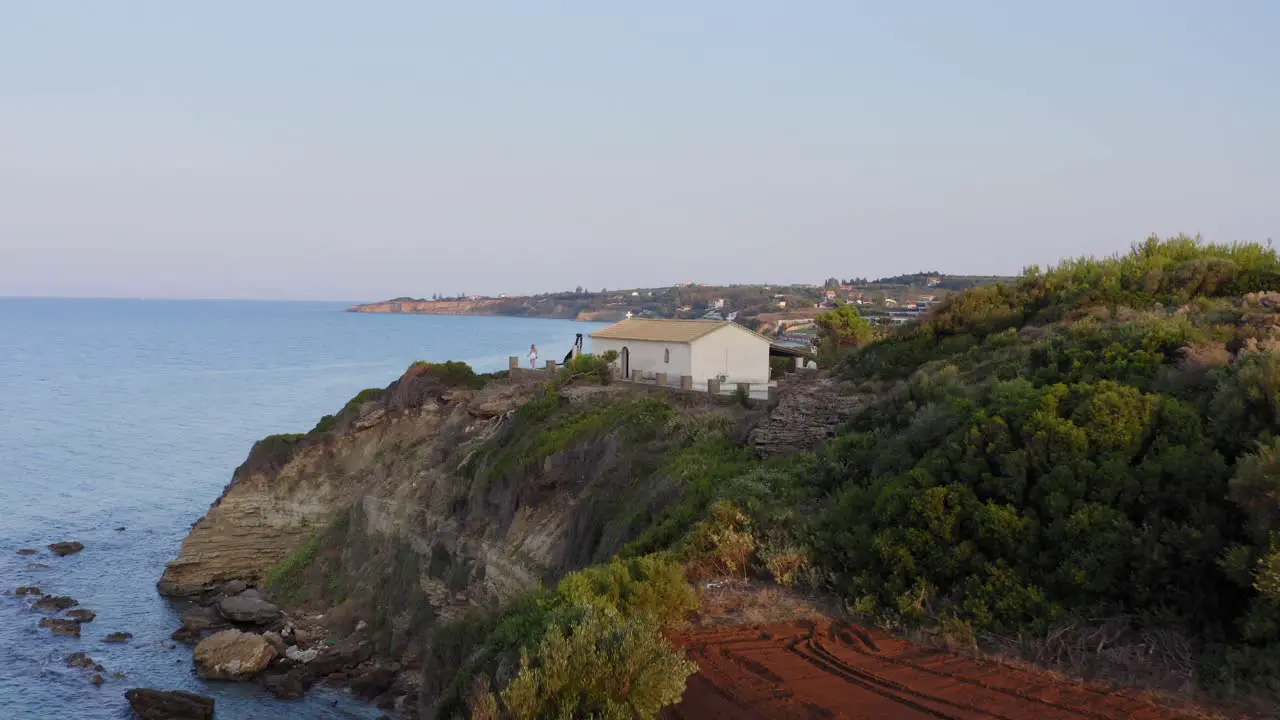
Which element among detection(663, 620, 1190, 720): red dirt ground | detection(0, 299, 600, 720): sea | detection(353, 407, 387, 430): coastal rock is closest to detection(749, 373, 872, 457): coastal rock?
detection(663, 620, 1190, 720): red dirt ground

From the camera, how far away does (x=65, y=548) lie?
43062 mm

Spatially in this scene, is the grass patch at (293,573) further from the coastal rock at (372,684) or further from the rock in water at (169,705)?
the rock in water at (169,705)

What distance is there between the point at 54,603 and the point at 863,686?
117ft

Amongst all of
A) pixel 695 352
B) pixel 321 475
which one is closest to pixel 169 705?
pixel 321 475

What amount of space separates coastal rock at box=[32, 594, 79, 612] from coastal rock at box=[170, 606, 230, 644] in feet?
13.9

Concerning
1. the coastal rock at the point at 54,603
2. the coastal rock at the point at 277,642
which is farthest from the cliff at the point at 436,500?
the coastal rock at the point at 54,603

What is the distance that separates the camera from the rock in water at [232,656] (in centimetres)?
2878

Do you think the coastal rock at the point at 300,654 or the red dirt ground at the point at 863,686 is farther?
the coastal rock at the point at 300,654

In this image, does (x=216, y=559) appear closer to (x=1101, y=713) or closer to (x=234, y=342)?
(x=1101, y=713)

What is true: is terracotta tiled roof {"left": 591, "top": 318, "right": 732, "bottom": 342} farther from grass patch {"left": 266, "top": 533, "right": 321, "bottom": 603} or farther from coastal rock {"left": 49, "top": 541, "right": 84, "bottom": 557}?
coastal rock {"left": 49, "top": 541, "right": 84, "bottom": 557}

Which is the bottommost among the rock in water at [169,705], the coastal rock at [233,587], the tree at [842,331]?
the coastal rock at [233,587]

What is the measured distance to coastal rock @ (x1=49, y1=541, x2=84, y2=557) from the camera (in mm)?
42775

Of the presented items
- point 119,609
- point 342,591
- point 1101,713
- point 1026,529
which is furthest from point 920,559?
point 119,609

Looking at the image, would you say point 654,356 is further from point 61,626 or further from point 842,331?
point 61,626
